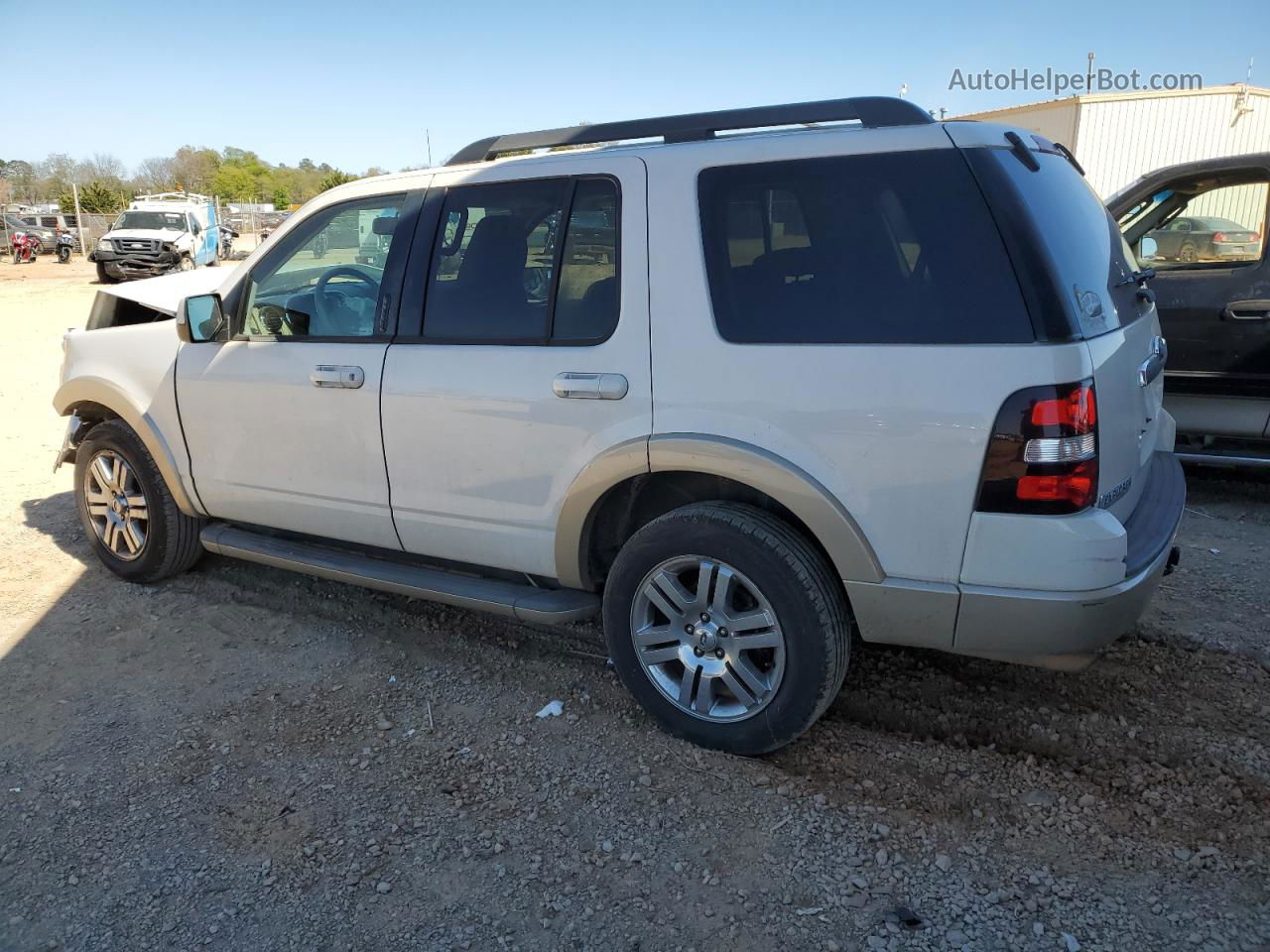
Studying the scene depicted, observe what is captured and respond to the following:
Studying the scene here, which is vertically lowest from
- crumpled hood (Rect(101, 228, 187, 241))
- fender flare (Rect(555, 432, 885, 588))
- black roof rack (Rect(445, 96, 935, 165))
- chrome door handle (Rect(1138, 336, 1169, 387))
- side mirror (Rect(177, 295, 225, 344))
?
fender flare (Rect(555, 432, 885, 588))

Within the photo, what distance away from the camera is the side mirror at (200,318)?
13.2 feet

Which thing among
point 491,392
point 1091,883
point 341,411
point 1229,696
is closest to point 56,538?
point 341,411

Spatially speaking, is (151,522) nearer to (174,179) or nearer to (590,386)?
(590,386)

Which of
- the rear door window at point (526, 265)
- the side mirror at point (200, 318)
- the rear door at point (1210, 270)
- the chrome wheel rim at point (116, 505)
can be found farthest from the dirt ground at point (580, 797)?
the rear door at point (1210, 270)

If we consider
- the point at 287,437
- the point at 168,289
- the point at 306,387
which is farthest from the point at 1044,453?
the point at 168,289

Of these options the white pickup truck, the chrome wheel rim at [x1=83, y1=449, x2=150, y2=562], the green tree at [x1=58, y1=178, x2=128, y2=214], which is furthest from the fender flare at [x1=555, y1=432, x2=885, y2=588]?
the green tree at [x1=58, y1=178, x2=128, y2=214]

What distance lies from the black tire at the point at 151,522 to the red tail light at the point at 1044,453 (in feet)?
12.3

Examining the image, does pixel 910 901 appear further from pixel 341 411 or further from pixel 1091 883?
pixel 341 411

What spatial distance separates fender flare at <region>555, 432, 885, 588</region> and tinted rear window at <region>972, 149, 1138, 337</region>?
2.80ft

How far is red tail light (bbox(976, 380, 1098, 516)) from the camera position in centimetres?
254

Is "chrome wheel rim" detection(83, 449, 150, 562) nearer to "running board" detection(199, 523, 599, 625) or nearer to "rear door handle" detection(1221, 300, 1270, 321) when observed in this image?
"running board" detection(199, 523, 599, 625)

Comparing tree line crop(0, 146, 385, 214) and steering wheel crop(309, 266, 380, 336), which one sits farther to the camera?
tree line crop(0, 146, 385, 214)

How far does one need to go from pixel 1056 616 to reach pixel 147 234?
26.0m

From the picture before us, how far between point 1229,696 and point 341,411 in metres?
3.51
